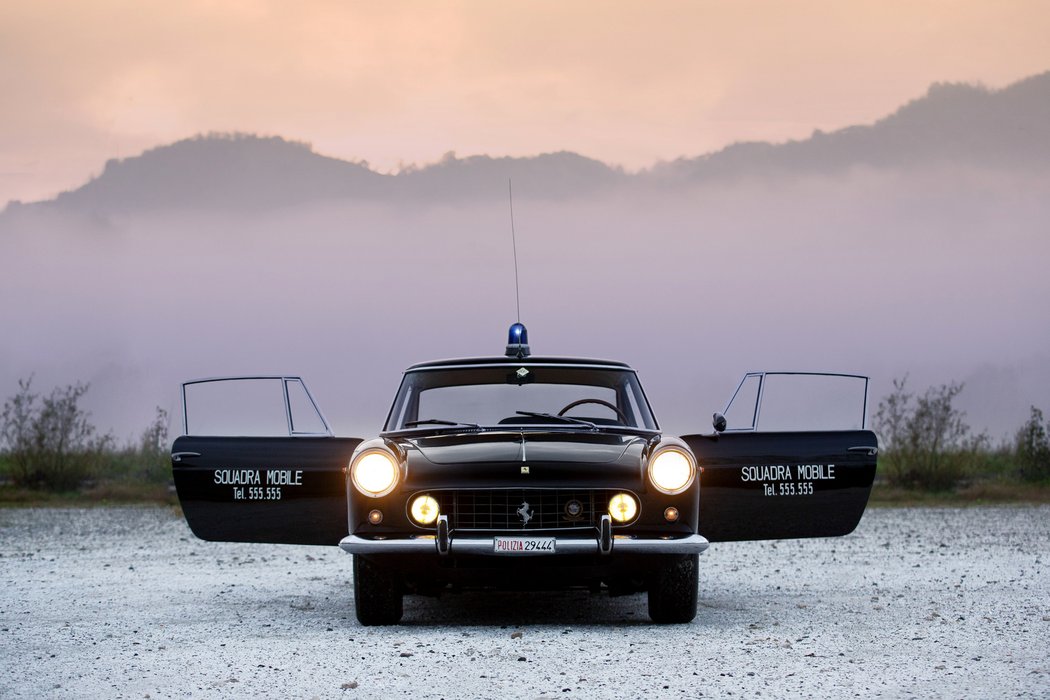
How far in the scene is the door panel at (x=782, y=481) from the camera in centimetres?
815

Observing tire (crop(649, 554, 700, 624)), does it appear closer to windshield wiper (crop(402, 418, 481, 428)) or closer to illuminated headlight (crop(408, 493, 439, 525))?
illuminated headlight (crop(408, 493, 439, 525))

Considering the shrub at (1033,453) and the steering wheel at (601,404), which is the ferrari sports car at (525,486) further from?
the shrub at (1033,453)

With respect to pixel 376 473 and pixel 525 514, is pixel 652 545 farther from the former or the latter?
pixel 376 473

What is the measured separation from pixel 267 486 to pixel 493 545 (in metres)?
1.96

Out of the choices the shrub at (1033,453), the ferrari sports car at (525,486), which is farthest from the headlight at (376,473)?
the shrub at (1033,453)

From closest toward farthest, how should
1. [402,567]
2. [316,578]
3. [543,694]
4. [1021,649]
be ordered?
[543,694], [1021,649], [402,567], [316,578]

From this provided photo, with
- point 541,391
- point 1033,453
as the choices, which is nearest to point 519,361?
point 541,391

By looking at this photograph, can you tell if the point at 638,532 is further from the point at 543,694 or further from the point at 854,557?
the point at 854,557

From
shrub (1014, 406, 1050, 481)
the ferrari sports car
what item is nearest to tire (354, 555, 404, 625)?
the ferrari sports car

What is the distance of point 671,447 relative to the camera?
7336mm

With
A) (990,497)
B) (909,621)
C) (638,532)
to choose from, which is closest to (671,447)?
(638,532)

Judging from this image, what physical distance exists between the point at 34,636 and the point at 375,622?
1990mm

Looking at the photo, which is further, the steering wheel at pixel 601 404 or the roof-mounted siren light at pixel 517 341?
the roof-mounted siren light at pixel 517 341

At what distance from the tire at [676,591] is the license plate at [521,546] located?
786 mm
